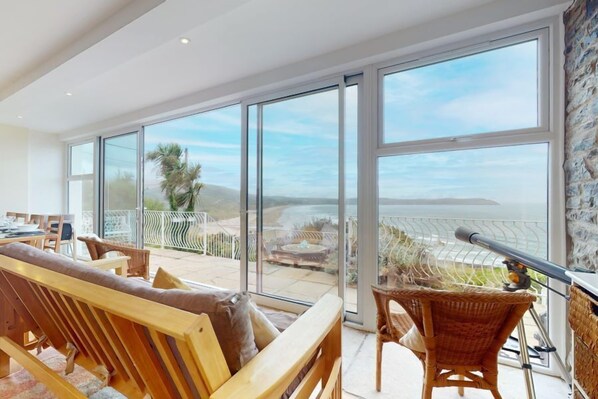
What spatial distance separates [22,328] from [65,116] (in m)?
4.09

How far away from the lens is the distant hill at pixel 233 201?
7.42ft

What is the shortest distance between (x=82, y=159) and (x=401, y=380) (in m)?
6.48

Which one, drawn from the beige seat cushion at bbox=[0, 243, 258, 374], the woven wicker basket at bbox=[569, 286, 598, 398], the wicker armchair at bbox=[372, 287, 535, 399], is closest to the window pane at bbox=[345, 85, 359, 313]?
the wicker armchair at bbox=[372, 287, 535, 399]

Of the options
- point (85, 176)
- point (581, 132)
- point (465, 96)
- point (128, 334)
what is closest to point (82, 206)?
point (85, 176)

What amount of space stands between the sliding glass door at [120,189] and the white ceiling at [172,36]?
4.34ft

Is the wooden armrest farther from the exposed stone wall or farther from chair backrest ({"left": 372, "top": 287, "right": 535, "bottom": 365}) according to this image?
the exposed stone wall

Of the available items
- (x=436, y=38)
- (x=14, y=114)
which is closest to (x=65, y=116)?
(x=14, y=114)

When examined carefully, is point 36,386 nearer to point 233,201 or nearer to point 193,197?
point 233,201

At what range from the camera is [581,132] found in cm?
156

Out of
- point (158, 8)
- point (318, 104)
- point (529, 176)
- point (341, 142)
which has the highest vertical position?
point (158, 8)

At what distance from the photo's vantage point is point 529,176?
6.46ft

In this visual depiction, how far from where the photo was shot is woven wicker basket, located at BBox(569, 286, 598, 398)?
0.83 metres

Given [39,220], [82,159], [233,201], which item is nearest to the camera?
[39,220]

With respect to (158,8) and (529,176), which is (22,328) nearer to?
(158,8)
